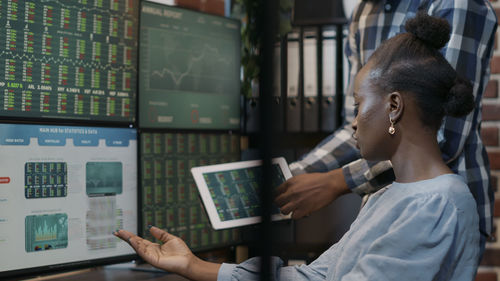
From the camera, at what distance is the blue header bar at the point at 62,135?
1.06 metres

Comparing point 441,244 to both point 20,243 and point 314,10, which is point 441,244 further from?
point 314,10

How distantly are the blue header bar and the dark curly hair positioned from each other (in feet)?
1.91

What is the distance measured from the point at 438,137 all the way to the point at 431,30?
247 millimetres

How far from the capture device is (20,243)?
3.51 feet

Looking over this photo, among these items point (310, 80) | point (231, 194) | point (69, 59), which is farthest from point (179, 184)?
point (310, 80)

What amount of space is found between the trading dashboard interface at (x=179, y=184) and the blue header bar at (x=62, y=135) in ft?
0.20

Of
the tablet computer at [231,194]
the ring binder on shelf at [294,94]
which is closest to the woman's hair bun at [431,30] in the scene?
the tablet computer at [231,194]

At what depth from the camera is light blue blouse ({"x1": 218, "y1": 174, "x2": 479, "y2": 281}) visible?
78cm

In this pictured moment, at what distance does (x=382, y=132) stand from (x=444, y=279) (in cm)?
24

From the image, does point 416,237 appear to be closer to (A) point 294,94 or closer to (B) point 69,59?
(B) point 69,59

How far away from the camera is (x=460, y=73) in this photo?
43.0 inches

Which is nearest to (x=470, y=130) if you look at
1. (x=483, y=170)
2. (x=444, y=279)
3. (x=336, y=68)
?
(x=483, y=170)

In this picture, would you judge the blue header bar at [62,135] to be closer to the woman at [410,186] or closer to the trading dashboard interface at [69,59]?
the trading dashboard interface at [69,59]

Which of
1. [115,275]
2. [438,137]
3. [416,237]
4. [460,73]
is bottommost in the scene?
[115,275]
